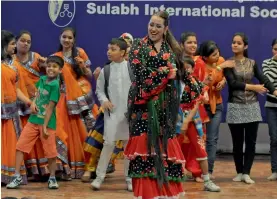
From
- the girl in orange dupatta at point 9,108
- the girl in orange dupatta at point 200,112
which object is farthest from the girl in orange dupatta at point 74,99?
the girl in orange dupatta at point 200,112

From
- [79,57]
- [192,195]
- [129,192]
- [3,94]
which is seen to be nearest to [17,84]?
[3,94]

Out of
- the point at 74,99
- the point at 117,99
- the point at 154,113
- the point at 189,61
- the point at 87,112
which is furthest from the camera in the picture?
the point at 87,112

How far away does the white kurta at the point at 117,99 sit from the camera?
6.89 m

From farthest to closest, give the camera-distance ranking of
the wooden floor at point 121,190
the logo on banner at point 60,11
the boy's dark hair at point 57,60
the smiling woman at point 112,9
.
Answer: the smiling woman at point 112,9, the logo on banner at point 60,11, the boy's dark hair at point 57,60, the wooden floor at point 121,190

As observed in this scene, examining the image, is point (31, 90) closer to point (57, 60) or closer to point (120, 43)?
point (57, 60)

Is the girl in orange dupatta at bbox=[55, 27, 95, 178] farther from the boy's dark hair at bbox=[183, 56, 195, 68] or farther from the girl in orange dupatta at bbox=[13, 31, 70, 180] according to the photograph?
the boy's dark hair at bbox=[183, 56, 195, 68]

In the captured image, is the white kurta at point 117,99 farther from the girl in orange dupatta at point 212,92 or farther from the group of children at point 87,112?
the girl in orange dupatta at point 212,92

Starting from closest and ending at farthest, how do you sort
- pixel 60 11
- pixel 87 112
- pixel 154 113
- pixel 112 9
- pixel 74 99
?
pixel 154 113
pixel 74 99
pixel 87 112
pixel 60 11
pixel 112 9

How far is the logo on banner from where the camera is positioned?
8.88 meters

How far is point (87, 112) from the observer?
26.1 ft

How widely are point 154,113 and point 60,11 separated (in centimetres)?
383

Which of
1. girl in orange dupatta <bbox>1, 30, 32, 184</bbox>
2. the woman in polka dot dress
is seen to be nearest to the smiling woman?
girl in orange dupatta <bbox>1, 30, 32, 184</bbox>

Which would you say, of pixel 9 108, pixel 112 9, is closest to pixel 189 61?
pixel 9 108

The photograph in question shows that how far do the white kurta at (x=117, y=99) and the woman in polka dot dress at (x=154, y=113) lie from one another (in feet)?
4.44
